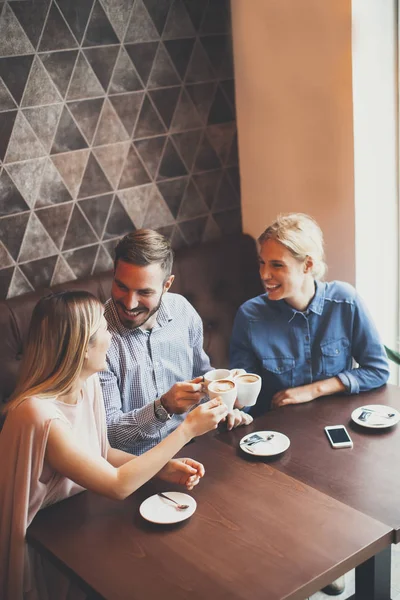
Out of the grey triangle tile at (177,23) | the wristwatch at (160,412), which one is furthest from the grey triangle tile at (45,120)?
the wristwatch at (160,412)

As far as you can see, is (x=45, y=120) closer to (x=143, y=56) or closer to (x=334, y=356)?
(x=143, y=56)

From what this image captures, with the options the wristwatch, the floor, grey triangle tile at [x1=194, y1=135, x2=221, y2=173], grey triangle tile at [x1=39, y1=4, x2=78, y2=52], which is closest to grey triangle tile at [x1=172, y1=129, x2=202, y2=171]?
grey triangle tile at [x1=194, y1=135, x2=221, y2=173]

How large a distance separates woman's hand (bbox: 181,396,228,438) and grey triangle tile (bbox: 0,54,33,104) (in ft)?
3.97

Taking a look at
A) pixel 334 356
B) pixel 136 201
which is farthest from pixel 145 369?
pixel 136 201

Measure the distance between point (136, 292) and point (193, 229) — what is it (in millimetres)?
858

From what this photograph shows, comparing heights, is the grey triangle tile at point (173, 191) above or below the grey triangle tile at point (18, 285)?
above

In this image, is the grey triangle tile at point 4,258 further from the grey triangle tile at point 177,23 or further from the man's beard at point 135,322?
the grey triangle tile at point 177,23

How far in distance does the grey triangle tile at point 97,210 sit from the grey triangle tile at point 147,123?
25 cm

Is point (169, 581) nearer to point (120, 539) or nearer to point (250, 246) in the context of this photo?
point (120, 539)

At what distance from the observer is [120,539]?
4.86 feet

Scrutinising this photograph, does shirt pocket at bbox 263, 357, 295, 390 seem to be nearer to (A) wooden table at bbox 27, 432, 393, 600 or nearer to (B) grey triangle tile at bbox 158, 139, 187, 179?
(A) wooden table at bbox 27, 432, 393, 600

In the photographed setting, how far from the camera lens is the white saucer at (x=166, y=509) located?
152 cm

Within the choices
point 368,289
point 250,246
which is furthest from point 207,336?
point 368,289

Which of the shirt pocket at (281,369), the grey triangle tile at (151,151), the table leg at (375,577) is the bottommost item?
the table leg at (375,577)
